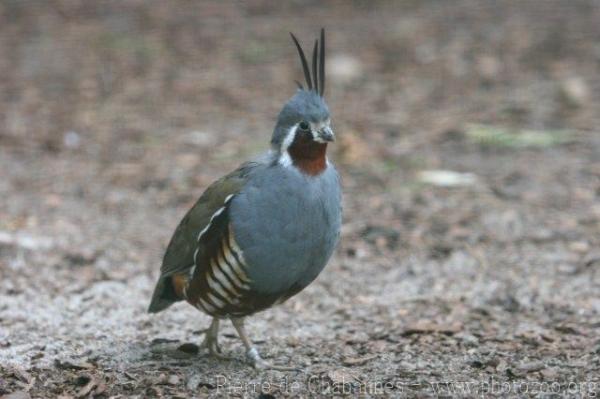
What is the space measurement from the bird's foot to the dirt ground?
93mm

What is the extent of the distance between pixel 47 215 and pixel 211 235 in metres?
3.60

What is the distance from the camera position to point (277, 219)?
17.3ft

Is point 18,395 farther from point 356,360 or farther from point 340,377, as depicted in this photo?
point 356,360

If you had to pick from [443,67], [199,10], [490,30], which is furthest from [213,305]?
[199,10]

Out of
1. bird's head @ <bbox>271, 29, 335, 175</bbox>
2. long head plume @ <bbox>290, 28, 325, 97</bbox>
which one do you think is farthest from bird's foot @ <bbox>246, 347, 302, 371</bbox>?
long head plume @ <bbox>290, 28, 325, 97</bbox>

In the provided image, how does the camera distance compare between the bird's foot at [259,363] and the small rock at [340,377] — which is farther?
the bird's foot at [259,363]

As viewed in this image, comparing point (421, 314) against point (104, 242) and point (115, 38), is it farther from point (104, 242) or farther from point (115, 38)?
point (115, 38)

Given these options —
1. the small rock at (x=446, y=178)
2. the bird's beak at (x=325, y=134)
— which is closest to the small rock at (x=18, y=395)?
the bird's beak at (x=325, y=134)

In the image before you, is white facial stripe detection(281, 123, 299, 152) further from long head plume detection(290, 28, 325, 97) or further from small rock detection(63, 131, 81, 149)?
Answer: small rock detection(63, 131, 81, 149)

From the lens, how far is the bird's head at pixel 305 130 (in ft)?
17.4

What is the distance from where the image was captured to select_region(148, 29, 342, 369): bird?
5281 millimetres

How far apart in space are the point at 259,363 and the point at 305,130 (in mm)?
1247

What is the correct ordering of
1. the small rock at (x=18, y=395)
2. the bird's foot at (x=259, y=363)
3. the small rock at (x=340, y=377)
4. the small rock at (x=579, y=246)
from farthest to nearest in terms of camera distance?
the small rock at (x=579, y=246)
the bird's foot at (x=259, y=363)
the small rock at (x=340, y=377)
the small rock at (x=18, y=395)

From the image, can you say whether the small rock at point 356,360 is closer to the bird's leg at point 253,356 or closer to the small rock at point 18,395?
the bird's leg at point 253,356
